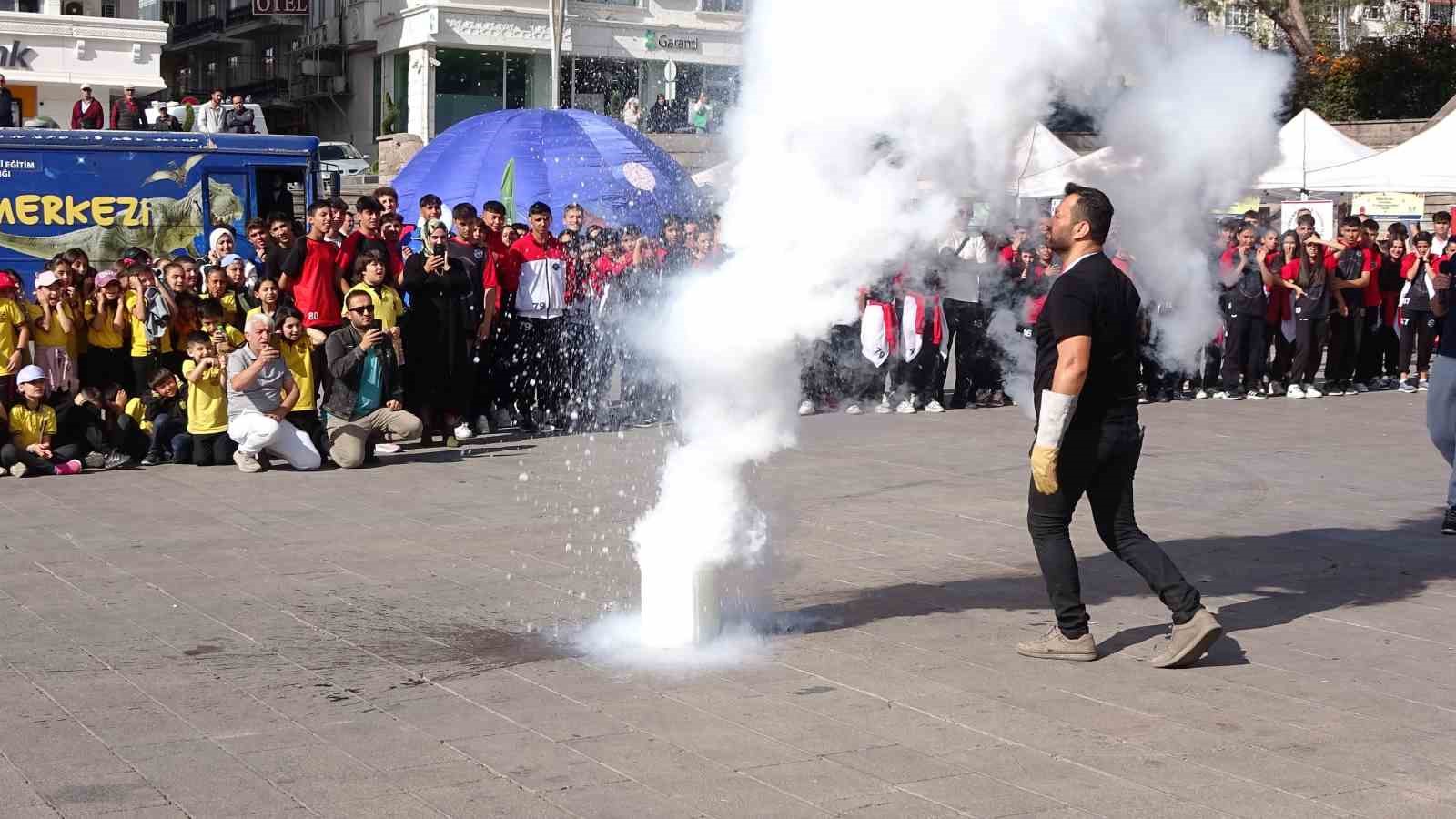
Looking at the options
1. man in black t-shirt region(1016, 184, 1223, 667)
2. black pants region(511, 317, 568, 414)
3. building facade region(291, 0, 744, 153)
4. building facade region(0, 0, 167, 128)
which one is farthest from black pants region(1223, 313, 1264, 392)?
building facade region(0, 0, 167, 128)

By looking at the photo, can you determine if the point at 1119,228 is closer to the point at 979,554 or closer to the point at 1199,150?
the point at 1199,150

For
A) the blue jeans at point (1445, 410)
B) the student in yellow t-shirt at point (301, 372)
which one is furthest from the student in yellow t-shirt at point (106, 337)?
the blue jeans at point (1445, 410)

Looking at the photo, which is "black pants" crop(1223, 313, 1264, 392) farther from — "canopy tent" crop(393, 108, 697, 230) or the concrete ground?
"canopy tent" crop(393, 108, 697, 230)

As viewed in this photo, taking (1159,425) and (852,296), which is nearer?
(852,296)

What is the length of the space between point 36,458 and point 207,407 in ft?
4.17

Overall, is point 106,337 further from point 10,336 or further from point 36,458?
point 36,458

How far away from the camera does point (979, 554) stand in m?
8.88

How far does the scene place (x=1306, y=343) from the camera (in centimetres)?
1841

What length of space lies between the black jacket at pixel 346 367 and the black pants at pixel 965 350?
594 cm

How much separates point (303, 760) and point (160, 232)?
16.3 metres

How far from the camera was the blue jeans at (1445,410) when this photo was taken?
9531 mm

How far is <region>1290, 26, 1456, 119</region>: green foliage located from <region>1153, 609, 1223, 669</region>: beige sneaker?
3797 centimetres

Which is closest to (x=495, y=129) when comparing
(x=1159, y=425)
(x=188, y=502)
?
(x=1159, y=425)

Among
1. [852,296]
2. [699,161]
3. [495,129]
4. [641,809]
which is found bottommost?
[641,809]
